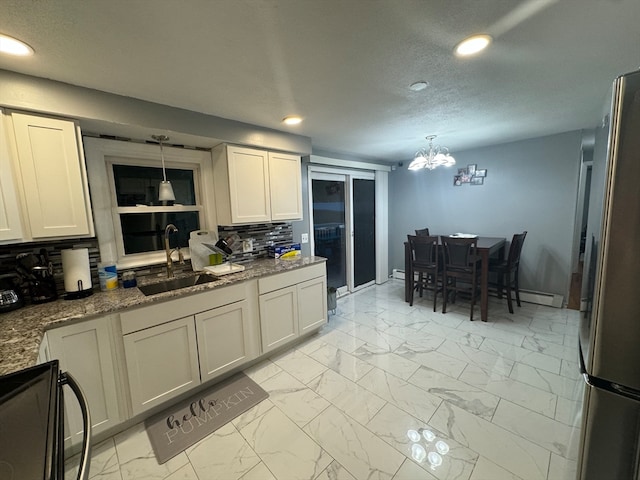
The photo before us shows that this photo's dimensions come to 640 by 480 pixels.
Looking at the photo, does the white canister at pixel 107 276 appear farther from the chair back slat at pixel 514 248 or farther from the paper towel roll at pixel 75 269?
the chair back slat at pixel 514 248

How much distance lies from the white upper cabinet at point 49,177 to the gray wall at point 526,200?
449 cm

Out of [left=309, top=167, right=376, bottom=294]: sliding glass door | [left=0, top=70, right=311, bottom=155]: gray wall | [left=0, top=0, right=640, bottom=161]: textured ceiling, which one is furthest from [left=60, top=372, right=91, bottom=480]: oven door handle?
[left=309, top=167, right=376, bottom=294]: sliding glass door

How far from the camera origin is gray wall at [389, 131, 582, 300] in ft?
10.9

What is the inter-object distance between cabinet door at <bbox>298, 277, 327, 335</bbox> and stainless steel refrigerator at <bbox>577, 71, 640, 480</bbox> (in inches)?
85.4

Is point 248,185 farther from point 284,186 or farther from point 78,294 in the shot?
point 78,294

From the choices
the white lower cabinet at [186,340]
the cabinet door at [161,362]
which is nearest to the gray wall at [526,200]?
the white lower cabinet at [186,340]

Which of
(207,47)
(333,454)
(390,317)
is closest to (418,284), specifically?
(390,317)

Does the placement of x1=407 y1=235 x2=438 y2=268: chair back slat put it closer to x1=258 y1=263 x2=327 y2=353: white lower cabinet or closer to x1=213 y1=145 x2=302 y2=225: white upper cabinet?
x1=258 y1=263 x2=327 y2=353: white lower cabinet

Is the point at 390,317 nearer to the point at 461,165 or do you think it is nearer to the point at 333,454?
the point at 333,454

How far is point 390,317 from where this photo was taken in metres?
3.38

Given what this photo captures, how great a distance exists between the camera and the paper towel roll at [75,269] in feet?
5.62

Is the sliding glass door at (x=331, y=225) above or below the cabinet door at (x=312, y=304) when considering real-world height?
above

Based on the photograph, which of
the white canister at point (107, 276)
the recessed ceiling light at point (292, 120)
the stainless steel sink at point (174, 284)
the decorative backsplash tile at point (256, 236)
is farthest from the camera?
the decorative backsplash tile at point (256, 236)

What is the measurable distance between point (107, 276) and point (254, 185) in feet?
4.63
